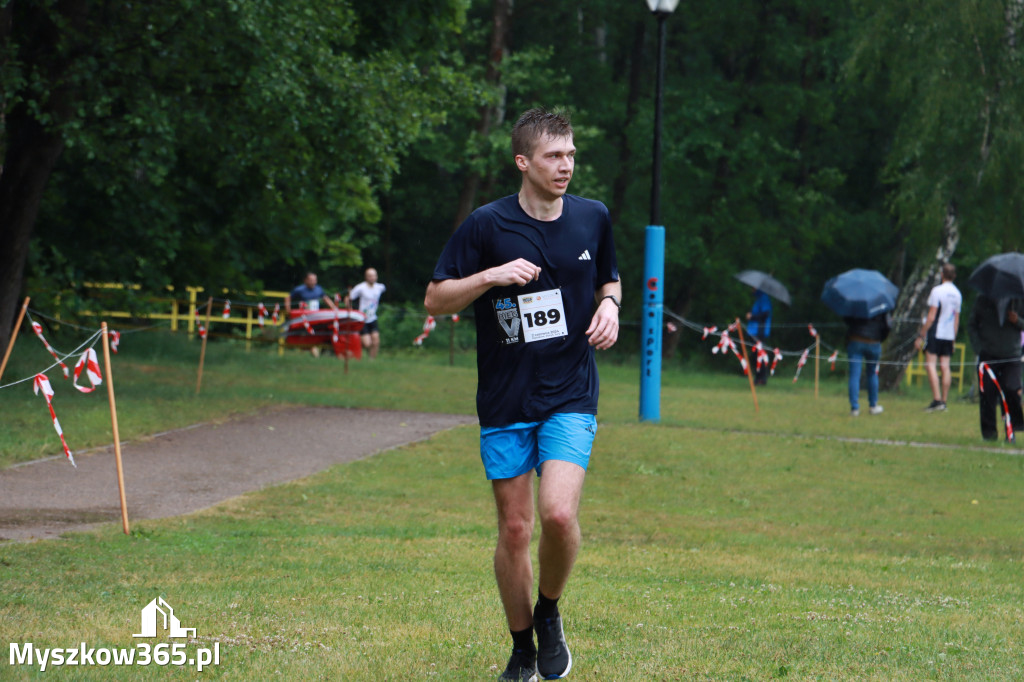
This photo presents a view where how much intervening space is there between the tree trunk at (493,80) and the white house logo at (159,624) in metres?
29.6

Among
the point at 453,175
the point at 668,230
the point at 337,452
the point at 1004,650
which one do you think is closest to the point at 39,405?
the point at 337,452

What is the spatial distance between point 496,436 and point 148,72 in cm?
1298

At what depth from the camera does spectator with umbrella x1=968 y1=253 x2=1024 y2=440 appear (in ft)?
48.3

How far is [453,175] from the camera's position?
4528 cm

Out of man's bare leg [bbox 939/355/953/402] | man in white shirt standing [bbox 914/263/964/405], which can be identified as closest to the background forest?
man's bare leg [bbox 939/355/953/402]

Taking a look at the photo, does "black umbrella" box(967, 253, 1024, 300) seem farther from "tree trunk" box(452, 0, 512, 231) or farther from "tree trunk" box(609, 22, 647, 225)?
"tree trunk" box(609, 22, 647, 225)

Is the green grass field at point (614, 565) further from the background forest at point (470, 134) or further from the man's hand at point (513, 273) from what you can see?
the background forest at point (470, 134)

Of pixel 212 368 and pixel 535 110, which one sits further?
pixel 212 368

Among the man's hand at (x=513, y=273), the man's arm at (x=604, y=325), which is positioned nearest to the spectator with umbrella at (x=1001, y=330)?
the man's arm at (x=604, y=325)

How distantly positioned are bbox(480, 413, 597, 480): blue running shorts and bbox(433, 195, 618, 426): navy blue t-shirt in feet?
0.13

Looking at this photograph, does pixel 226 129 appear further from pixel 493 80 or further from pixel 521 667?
pixel 493 80

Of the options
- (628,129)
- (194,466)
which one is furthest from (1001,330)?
(628,129)

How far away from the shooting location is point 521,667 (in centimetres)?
479

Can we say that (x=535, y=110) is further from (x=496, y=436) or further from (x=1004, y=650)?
(x=1004, y=650)
